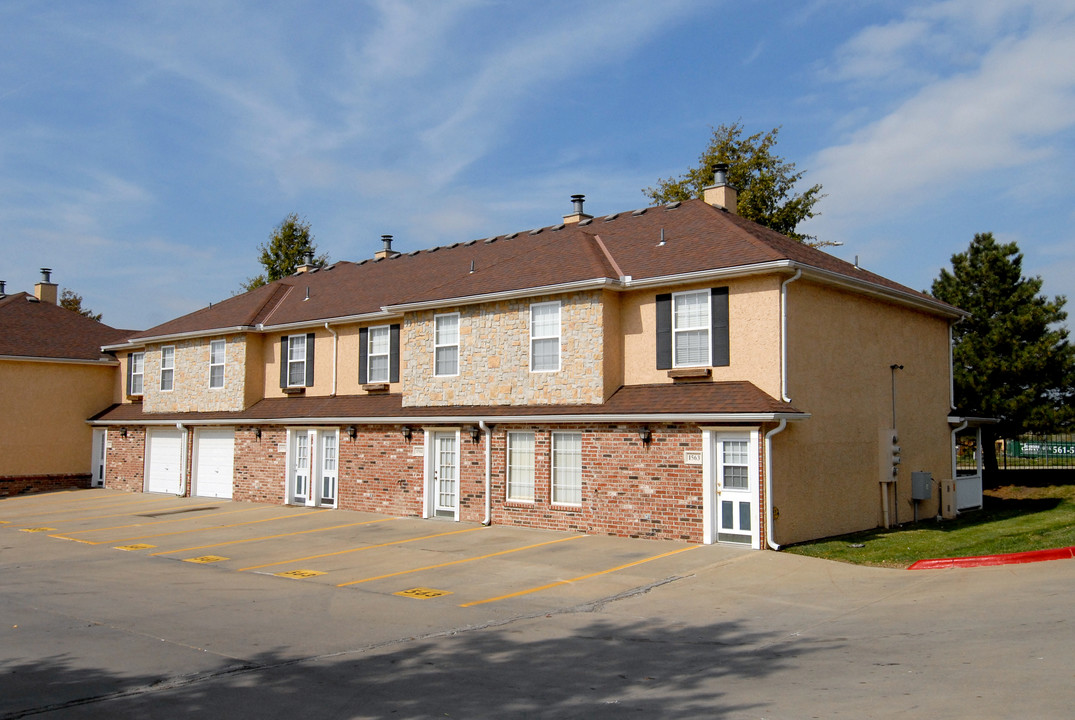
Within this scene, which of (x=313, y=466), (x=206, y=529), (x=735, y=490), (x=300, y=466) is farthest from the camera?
(x=300, y=466)

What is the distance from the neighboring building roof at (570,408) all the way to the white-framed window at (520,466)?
2.09ft

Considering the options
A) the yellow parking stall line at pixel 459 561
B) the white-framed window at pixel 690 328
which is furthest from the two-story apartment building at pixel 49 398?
the white-framed window at pixel 690 328

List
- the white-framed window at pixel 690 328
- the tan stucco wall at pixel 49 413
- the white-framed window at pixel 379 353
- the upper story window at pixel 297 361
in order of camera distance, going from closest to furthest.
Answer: the white-framed window at pixel 690 328, the white-framed window at pixel 379 353, the upper story window at pixel 297 361, the tan stucco wall at pixel 49 413

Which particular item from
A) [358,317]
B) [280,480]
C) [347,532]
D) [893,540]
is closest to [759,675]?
[893,540]

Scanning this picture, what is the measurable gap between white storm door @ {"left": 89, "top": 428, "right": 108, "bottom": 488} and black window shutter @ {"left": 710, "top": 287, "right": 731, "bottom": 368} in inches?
1002

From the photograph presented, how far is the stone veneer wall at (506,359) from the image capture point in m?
18.6

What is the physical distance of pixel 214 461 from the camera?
28094 millimetres

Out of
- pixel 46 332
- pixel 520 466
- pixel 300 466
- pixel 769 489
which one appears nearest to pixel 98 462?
pixel 46 332

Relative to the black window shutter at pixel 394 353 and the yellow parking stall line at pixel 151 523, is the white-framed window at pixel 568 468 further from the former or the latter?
the yellow parking stall line at pixel 151 523

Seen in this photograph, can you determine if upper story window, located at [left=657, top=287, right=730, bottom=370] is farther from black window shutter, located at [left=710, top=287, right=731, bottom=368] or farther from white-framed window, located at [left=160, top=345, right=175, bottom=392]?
white-framed window, located at [left=160, top=345, right=175, bottom=392]

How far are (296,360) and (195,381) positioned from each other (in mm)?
4611

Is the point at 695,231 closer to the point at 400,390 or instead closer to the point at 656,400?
the point at 656,400

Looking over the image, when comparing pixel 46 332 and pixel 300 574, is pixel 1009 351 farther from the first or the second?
pixel 46 332

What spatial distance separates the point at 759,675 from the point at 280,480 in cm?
1986
